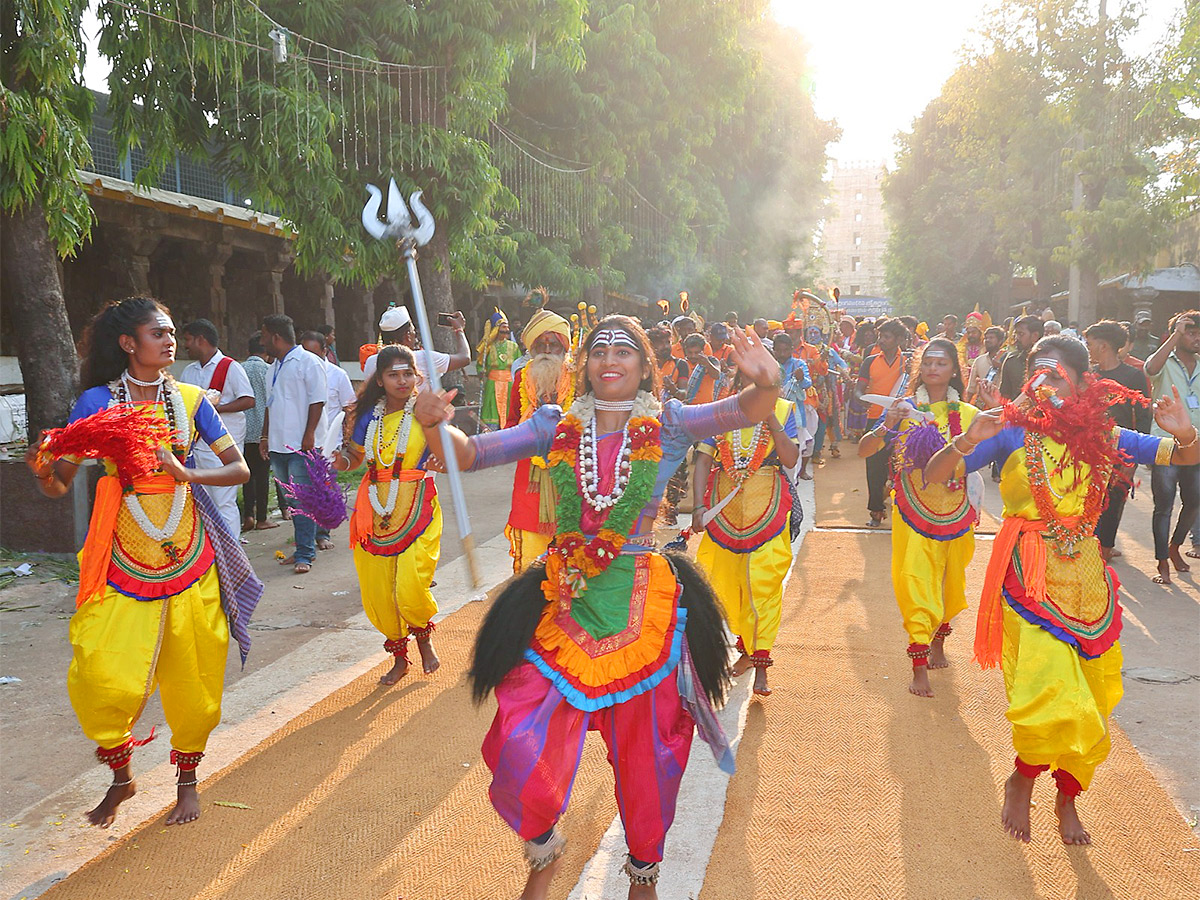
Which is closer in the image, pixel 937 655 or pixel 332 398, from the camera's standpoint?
pixel 937 655

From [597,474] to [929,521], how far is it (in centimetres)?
269

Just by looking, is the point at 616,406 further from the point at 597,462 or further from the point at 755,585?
the point at 755,585

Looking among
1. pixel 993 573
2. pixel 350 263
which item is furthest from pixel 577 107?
pixel 993 573

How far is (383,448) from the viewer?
5.27 m

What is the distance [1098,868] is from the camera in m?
3.22

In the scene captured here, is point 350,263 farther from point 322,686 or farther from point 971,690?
point 971,690

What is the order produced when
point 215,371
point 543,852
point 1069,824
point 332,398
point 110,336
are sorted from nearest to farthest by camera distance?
point 543,852 < point 1069,824 < point 110,336 < point 215,371 < point 332,398

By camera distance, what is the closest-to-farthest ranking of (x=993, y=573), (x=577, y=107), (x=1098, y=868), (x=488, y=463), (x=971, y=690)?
1. (x=488, y=463)
2. (x=1098, y=868)
3. (x=993, y=573)
4. (x=971, y=690)
5. (x=577, y=107)

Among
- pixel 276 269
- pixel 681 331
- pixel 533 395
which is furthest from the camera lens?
pixel 276 269

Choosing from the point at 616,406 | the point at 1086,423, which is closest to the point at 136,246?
the point at 616,406

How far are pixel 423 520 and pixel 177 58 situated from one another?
6.99m

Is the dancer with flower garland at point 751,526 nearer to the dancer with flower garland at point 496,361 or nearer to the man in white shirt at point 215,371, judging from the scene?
the man in white shirt at point 215,371

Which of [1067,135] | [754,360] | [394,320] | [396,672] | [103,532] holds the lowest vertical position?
[396,672]

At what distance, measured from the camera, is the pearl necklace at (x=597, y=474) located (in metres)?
3.02
